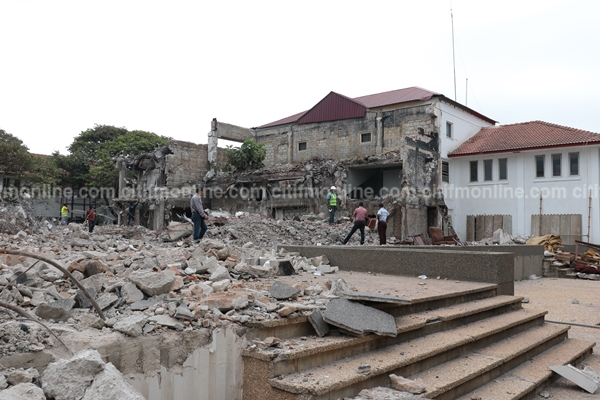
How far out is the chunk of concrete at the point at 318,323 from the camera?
3.58 meters

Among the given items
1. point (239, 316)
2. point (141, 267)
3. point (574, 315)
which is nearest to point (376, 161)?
point (574, 315)

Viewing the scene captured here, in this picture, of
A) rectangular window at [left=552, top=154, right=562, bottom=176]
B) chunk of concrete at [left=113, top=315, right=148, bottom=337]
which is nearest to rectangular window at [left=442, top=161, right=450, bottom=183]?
rectangular window at [left=552, top=154, right=562, bottom=176]

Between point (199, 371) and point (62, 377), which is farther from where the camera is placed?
point (199, 371)

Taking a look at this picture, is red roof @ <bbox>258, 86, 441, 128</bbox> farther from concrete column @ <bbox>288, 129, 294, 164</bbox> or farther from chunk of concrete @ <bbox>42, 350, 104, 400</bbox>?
chunk of concrete @ <bbox>42, 350, 104, 400</bbox>

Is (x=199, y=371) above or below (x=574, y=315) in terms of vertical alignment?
above

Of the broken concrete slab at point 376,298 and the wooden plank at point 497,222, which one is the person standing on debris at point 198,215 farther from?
the wooden plank at point 497,222

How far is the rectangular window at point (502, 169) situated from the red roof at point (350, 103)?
566cm

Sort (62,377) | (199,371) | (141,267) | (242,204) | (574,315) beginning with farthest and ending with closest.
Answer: (242,204)
(574,315)
(141,267)
(199,371)
(62,377)

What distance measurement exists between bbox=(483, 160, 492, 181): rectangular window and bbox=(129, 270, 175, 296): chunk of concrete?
80.1ft

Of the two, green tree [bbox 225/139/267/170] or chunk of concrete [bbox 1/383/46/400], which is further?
green tree [bbox 225/139/267/170]

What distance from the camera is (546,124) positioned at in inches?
1006

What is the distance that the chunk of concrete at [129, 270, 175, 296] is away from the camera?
375cm

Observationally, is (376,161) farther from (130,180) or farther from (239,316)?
(239,316)

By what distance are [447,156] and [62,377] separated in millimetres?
25684
